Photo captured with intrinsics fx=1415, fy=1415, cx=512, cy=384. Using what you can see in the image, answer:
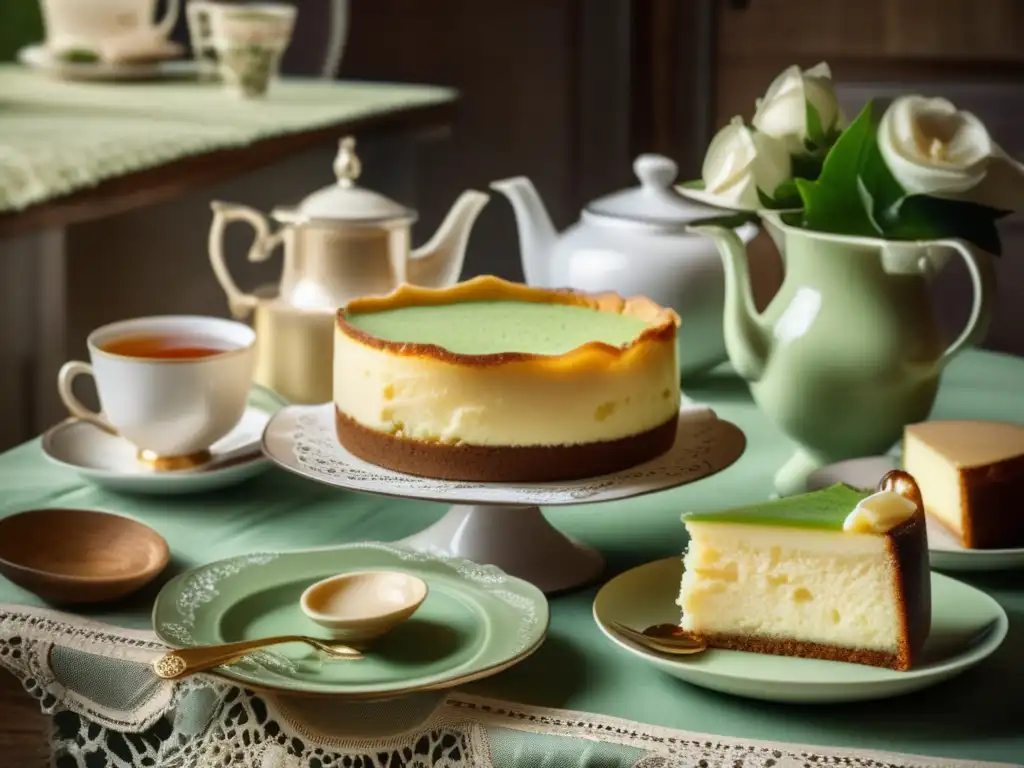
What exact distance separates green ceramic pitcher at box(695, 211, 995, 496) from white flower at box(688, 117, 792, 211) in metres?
0.02

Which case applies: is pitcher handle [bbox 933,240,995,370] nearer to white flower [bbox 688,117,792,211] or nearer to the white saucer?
white flower [bbox 688,117,792,211]

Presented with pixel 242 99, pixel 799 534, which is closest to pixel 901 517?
pixel 799 534

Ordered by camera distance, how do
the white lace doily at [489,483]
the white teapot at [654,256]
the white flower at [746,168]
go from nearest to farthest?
the white lace doily at [489,483]
the white flower at [746,168]
the white teapot at [654,256]

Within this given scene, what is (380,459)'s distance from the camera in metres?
0.97

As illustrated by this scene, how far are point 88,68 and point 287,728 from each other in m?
2.12

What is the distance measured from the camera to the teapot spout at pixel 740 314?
45.1 inches

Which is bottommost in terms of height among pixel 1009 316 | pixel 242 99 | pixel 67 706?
pixel 1009 316

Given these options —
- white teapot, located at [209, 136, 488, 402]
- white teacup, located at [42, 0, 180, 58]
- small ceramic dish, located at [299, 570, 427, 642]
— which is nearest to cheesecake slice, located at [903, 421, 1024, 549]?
small ceramic dish, located at [299, 570, 427, 642]

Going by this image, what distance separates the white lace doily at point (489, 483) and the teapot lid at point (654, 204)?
14.7 inches

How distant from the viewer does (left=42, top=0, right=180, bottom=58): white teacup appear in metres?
2.53

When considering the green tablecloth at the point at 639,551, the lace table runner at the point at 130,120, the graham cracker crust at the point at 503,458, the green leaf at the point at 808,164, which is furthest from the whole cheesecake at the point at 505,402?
the lace table runner at the point at 130,120

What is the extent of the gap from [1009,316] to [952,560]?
2501 millimetres

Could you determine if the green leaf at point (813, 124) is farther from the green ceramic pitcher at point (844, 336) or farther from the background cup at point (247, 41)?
the background cup at point (247, 41)

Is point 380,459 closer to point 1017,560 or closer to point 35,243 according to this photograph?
point 1017,560
